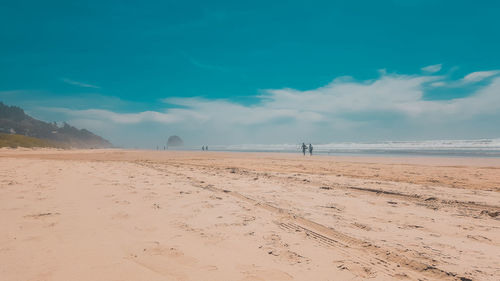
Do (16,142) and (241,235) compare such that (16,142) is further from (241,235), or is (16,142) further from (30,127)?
(241,235)

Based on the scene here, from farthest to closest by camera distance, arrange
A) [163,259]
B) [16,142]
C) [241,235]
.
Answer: [16,142] < [241,235] < [163,259]

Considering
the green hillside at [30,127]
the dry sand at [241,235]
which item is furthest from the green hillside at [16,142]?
the dry sand at [241,235]

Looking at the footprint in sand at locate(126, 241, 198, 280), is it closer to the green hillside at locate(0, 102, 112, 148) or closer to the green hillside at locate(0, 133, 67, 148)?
the green hillside at locate(0, 133, 67, 148)

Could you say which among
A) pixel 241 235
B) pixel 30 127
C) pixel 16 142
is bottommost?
pixel 241 235

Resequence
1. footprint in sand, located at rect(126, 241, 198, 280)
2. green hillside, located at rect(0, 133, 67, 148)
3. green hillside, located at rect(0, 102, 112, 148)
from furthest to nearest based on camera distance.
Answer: green hillside, located at rect(0, 102, 112, 148), green hillside, located at rect(0, 133, 67, 148), footprint in sand, located at rect(126, 241, 198, 280)

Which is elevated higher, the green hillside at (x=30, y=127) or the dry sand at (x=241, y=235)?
the green hillside at (x=30, y=127)

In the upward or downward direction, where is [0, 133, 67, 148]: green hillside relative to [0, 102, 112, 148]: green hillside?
downward

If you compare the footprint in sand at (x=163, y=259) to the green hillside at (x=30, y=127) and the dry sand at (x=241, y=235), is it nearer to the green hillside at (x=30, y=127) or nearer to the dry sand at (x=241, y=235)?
the dry sand at (x=241, y=235)

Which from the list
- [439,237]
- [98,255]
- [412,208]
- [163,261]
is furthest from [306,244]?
[412,208]

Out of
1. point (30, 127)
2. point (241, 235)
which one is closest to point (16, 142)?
point (30, 127)

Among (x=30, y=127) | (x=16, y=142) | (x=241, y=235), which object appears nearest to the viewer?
(x=241, y=235)

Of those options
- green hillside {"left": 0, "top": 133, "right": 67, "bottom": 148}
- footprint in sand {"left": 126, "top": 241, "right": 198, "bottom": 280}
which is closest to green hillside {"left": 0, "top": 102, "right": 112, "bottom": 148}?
green hillside {"left": 0, "top": 133, "right": 67, "bottom": 148}

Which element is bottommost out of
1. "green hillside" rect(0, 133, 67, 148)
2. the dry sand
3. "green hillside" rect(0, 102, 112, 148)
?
the dry sand

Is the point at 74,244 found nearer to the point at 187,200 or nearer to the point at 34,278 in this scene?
the point at 34,278
